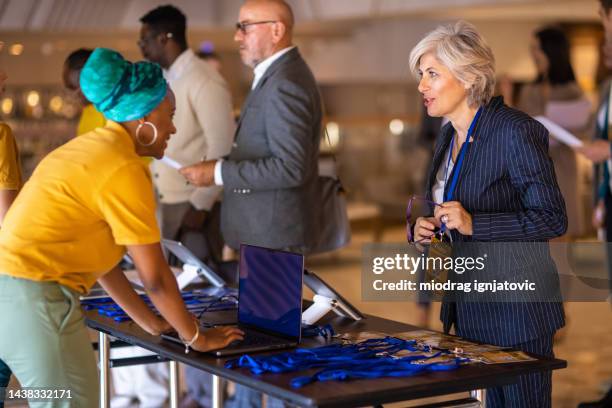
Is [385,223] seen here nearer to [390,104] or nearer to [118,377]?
[390,104]

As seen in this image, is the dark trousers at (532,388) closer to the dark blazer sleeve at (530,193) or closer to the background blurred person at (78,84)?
the dark blazer sleeve at (530,193)

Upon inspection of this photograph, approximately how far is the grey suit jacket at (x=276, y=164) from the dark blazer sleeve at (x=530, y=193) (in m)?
1.31

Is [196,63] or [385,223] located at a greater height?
[196,63]

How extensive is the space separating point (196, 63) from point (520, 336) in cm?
254

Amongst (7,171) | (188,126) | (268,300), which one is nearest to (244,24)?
(188,126)

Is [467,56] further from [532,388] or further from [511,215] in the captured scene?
[532,388]

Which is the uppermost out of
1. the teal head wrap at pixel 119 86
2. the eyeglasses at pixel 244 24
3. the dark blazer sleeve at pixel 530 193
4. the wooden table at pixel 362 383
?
the eyeglasses at pixel 244 24

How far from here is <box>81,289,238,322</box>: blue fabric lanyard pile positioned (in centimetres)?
353

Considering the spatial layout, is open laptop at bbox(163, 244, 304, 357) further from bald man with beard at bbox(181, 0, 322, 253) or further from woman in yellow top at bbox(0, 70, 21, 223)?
bald man with beard at bbox(181, 0, 322, 253)

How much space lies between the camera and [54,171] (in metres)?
2.65

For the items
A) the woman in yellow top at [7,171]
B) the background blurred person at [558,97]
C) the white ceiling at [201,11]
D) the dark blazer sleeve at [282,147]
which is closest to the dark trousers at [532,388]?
the dark blazer sleeve at [282,147]

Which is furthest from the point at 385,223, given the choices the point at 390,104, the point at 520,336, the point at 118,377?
the point at 520,336

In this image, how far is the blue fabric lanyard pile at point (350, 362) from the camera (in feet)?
8.59

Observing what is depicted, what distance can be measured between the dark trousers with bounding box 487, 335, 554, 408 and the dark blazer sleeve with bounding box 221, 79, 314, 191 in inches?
55.8
